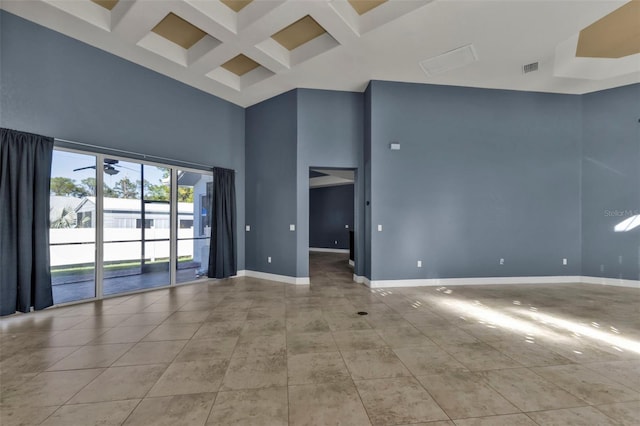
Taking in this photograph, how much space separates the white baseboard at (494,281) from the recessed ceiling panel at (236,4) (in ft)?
16.2

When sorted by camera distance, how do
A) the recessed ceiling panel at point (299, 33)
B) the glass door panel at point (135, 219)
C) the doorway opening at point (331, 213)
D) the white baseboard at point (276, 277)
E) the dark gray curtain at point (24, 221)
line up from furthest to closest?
the doorway opening at point (331, 213)
the white baseboard at point (276, 277)
the glass door panel at point (135, 219)
the recessed ceiling panel at point (299, 33)
the dark gray curtain at point (24, 221)

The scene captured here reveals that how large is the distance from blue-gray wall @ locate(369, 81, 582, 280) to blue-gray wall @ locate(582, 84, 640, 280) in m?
0.22

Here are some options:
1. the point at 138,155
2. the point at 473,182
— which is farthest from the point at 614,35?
the point at 138,155

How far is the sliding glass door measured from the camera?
156 inches

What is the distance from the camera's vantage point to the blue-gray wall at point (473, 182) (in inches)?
202

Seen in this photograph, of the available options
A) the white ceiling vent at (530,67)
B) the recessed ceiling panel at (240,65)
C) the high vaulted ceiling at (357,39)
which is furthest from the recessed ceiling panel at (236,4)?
the white ceiling vent at (530,67)

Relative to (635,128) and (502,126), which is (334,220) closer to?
(502,126)

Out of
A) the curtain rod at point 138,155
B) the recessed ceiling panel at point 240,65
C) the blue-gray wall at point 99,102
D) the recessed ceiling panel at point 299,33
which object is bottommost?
the curtain rod at point 138,155

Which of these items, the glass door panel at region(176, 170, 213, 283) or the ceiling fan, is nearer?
the ceiling fan

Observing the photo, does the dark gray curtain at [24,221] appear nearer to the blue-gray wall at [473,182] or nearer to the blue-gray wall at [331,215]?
the blue-gray wall at [473,182]

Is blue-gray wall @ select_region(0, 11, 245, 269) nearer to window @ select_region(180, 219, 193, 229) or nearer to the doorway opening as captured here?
window @ select_region(180, 219, 193, 229)

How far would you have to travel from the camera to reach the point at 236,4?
3465 millimetres

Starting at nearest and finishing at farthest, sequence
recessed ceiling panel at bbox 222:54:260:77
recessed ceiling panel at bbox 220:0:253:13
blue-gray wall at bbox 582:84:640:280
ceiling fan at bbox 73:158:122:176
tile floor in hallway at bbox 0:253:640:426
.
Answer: tile floor in hallway at bbox 0:253:640:426, recessed ceiling panel at bbox 220:0:253:13, ceiling fan at bbox 73:158:122:176, recessed ceiling panel at bbox 222:54:260:77, blue-gray wall at bbox 582:84:640:280

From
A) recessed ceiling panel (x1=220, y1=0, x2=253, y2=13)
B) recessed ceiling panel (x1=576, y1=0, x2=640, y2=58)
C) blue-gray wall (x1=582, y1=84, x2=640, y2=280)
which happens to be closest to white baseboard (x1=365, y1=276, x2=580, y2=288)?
blue-gray wall (x1=582, y1=84, x2=640, y2=280)
